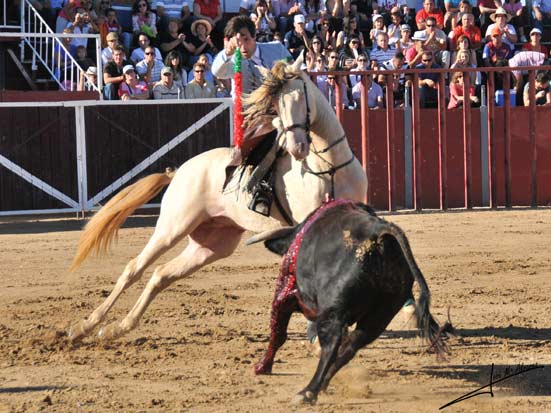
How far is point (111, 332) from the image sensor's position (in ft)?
21.6

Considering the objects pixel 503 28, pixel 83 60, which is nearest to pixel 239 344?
pixel 83 60

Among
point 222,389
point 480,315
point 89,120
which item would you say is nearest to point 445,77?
point 89,120

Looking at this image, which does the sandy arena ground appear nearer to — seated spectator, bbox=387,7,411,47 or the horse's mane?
the horse's mane

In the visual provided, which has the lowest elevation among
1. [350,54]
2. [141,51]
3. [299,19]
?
[350,54]

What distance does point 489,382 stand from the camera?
5383 mm

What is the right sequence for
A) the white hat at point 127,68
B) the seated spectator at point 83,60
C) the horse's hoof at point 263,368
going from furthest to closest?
the seated spectator at point 83,60 < the white hat at point 127,68 < the horse's hoof at point 263,368

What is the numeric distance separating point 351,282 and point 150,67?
33.1ft

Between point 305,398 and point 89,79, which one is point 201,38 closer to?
point 89,79

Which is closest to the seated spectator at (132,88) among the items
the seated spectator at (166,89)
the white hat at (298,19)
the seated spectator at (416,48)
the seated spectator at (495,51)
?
the seated spectator at (166,89)

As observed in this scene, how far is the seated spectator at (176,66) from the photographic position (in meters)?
13.9

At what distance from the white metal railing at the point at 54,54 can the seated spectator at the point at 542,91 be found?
558 cm

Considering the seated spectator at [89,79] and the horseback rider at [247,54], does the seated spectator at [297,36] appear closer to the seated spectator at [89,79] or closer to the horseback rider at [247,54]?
the seated spectator at [89,79]

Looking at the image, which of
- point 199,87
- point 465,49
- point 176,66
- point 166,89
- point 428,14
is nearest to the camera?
point 166,89

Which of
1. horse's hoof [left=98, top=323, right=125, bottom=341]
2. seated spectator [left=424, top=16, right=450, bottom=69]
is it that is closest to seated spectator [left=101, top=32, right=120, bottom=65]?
seated spectator [left=424, top=16, right=450, bottom=69]
